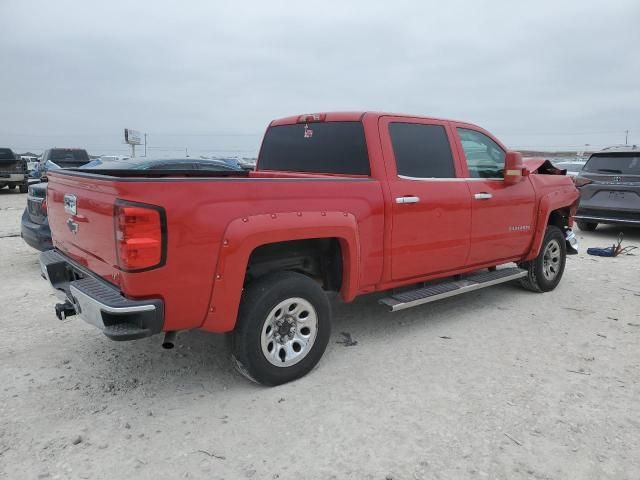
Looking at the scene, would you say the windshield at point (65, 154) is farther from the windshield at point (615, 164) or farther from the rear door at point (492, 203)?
the rear door at point (492, 203)

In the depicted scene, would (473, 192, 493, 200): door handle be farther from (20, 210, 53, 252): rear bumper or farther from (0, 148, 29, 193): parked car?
(0, 148, 29, 193): parked car

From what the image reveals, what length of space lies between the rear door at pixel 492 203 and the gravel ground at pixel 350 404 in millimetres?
708

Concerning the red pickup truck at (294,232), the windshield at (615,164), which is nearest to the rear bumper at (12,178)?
the red pickup truck at (294,232)

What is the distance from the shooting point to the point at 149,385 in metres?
3.49

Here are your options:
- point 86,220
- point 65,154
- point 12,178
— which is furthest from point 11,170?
point 86,220

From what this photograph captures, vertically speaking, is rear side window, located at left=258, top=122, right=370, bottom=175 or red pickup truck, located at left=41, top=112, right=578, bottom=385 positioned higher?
rear side window, located at left=258, top=122, right=370, bottom=175

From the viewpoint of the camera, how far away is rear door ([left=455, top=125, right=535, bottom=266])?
4746mm

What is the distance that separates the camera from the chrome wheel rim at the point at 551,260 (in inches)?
232

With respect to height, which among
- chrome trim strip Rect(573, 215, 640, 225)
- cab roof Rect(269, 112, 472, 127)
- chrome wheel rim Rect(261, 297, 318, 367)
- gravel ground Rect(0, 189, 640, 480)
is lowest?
gravel ground Rect(0, 189, 640, 480)

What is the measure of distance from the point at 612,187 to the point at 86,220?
9.43 meters

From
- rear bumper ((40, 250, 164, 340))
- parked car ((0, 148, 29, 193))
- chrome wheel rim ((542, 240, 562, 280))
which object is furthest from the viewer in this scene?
parked car ((0, 148, 29, 193))

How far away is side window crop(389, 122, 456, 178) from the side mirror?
0.72 meters

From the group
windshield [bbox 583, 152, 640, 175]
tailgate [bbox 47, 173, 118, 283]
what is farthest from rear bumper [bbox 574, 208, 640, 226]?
tailgate [bbox 47, 173, 118, 283]

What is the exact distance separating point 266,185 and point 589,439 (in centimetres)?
240
